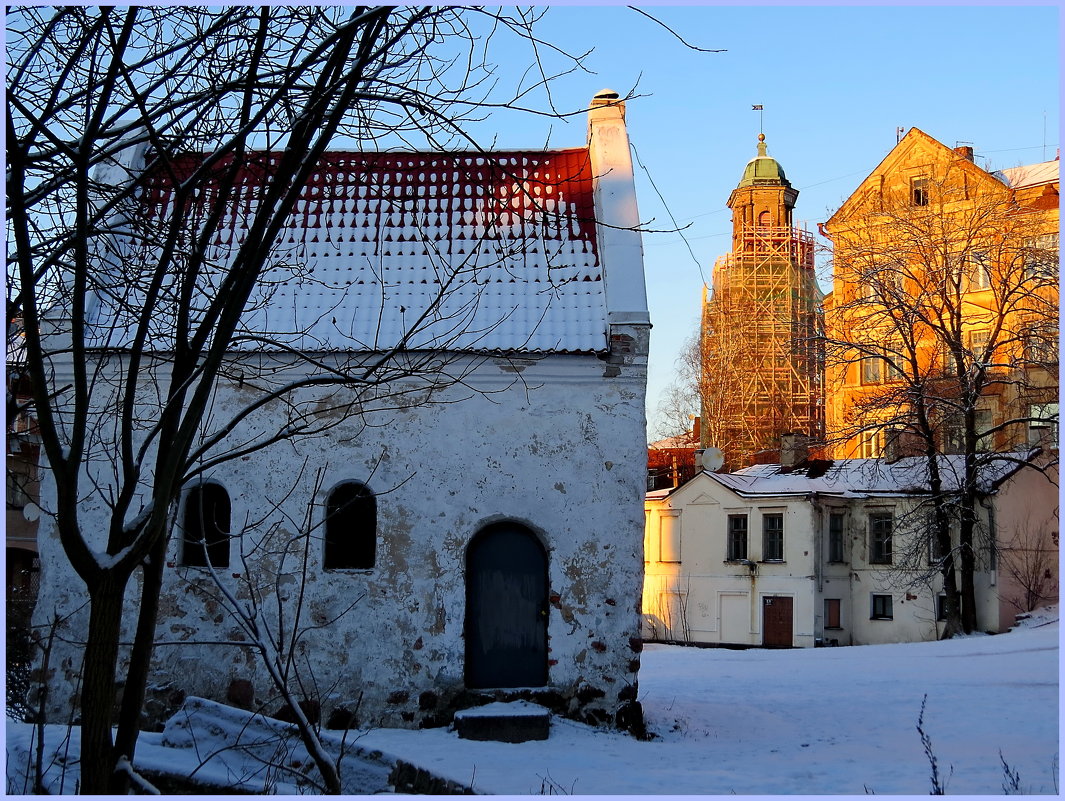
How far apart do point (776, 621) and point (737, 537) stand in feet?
10.0

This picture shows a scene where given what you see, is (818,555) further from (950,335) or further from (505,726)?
(505,726)

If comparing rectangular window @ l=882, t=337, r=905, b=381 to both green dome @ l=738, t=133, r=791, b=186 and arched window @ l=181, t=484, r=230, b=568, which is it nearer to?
arched window @ l=181, t=484, r=230, b=568

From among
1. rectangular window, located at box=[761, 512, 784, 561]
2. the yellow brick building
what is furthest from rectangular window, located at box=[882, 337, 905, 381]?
rectangular window, located at box=[761, 512, 784, 561]

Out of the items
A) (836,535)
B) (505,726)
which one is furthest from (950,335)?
(505,726)

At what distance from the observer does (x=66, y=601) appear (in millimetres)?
11812

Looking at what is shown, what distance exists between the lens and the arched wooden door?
38.9ft

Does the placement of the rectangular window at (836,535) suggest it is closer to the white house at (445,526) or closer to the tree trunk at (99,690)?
the white house at (445,526)

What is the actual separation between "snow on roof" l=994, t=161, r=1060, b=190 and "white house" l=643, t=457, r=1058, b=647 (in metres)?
12.9

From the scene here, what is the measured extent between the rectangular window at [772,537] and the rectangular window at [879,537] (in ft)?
9.25

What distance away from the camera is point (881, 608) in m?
33.6

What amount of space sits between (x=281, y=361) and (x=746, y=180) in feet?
175

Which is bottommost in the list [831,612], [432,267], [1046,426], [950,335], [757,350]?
[831,612]

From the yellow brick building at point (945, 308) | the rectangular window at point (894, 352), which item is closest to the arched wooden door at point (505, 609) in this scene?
the yellow brick building at point (945, 308)

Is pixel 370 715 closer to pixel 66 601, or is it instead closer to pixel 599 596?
pixel 599 596
